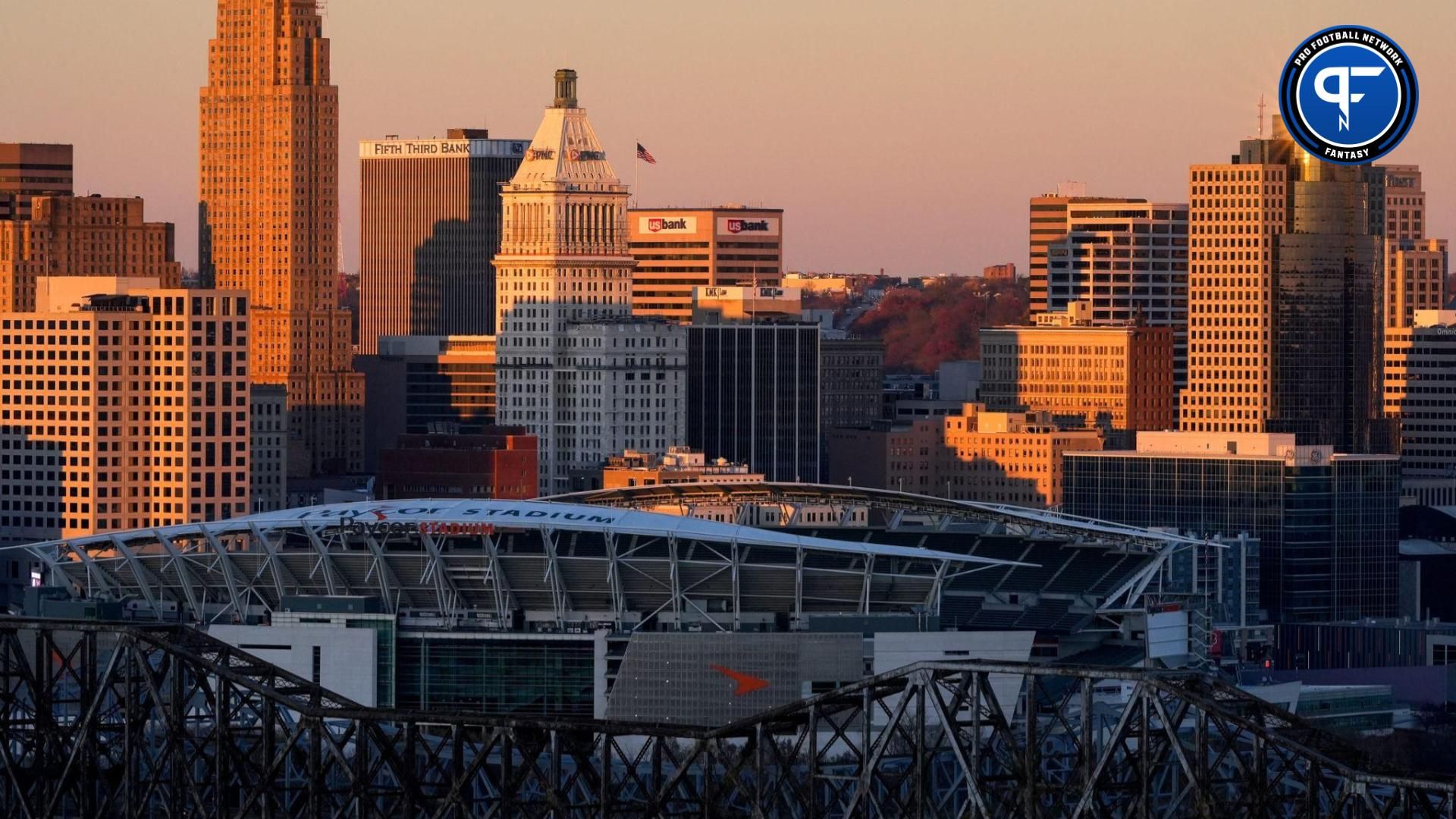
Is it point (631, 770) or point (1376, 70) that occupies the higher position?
point (1376, 70)

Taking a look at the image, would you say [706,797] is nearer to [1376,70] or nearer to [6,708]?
[6,708]

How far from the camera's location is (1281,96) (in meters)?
165

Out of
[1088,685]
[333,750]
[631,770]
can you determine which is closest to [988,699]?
[1088,685]

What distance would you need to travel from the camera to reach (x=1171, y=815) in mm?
122188

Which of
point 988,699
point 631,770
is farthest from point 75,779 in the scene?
point 988,699

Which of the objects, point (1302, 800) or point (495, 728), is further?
point (495, 728)

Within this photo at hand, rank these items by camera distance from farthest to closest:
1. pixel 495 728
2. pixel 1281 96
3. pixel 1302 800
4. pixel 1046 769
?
pixel 1281 96
pixel 1046 769
pixel 495 728
pixel 1302 800

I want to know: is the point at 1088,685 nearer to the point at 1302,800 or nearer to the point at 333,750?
the point at 1302,800

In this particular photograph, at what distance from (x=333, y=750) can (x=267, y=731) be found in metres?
2.08

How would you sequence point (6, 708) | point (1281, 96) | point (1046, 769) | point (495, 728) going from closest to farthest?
point (495, 728) → point (6, 708) → point (1046, 769) → point (1281, 96)

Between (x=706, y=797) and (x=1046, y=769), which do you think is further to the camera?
(x=1046, y=769)

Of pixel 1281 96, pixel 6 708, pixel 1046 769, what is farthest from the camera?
pixel 1281 96

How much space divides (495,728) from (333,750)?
19.7 feet

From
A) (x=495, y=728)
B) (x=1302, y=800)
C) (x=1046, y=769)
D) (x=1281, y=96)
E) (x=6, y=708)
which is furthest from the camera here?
(x=1281, y=96)
